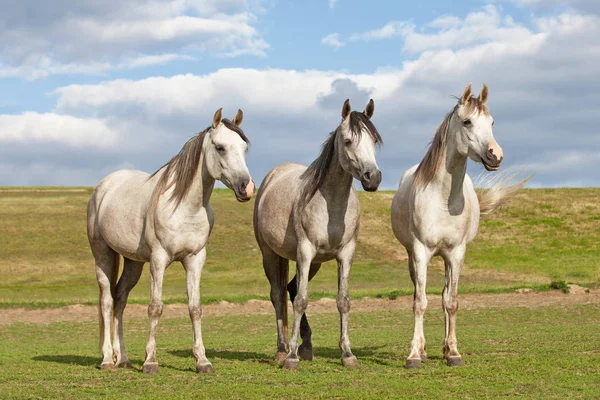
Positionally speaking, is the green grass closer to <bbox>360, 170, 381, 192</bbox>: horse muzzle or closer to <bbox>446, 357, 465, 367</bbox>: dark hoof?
<bbox>446, 357, 465, 367</bbox>: dark hoof

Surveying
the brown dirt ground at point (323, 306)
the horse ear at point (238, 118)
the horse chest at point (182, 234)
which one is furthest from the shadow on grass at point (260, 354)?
the brown dirt ground at point (323, 306)

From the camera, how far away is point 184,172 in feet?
32.4

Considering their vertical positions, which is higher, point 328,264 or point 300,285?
point 300,285

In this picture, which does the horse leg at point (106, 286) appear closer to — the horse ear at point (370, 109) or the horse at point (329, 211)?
the horse at point (329, 211)

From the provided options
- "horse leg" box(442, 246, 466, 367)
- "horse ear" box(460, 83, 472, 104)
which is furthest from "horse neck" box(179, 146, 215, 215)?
"horse ear" box(460, 83, 472, 104)

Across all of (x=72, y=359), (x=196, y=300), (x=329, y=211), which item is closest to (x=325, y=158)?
(x=329, y=211)

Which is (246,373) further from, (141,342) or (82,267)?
(82,267)

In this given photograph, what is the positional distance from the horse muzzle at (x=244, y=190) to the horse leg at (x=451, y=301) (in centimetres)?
283

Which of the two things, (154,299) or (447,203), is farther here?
(447,203)

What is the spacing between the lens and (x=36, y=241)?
3653 cm

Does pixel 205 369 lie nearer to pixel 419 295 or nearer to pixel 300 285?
pixel 300 285

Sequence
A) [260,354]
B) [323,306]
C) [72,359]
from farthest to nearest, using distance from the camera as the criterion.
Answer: [323,306]
[72,359]
[260,354]

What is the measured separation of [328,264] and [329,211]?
2593 cm

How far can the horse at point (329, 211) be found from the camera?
370 inches
